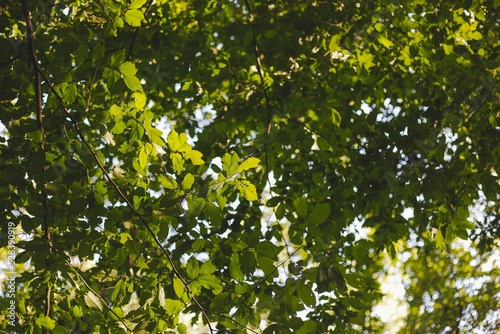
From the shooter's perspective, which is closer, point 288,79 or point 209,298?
point 209,298

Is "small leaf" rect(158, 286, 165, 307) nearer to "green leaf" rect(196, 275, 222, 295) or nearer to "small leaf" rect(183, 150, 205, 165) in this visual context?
"green leaf" rect(196, 275, 222, 295)

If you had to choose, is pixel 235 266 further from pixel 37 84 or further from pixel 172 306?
pixel 37 84

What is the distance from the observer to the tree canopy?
2553 millimetres

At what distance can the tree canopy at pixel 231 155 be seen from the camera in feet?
8.38

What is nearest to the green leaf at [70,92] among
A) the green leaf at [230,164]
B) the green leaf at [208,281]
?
the green leaf at [230,164]

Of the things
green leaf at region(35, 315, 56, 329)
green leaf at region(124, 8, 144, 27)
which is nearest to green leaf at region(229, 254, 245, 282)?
green leaf at region(35, 315, 56, 329)

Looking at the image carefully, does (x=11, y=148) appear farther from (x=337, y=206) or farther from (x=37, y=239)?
(x=337, y=206)

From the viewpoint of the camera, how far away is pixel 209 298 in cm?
Answer: 436

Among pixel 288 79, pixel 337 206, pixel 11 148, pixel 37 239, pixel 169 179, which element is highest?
pixel 288 79

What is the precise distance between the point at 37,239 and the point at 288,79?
10.9 feet

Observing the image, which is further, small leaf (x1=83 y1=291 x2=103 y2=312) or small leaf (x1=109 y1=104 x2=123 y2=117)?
small leaf (x1=109 y1=104 x2=123 y2=117)

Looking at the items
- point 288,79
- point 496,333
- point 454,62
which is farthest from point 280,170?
point 496,333

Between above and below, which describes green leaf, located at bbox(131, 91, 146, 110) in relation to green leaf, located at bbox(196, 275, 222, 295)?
above

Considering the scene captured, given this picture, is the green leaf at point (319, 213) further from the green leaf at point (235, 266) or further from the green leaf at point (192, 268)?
the green leaf at point (192, 268)
